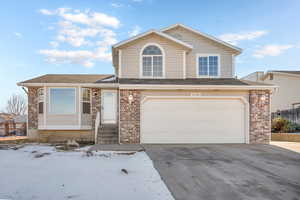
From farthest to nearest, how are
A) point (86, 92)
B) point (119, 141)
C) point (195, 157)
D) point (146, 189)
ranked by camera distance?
point (86, 92), point (119, 141), point (195, 157), point (146, 189)

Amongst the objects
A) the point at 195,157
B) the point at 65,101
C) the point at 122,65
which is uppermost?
the point at 122,65

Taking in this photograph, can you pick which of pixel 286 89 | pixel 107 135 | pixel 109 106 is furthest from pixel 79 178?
pixel 286 89

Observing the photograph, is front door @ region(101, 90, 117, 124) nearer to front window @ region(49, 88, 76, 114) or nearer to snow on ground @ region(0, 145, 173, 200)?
front window @ region(49, 88, 76, 114)

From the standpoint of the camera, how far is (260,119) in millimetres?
8273

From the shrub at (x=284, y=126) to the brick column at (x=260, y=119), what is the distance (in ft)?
11.2

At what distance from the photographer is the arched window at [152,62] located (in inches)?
361

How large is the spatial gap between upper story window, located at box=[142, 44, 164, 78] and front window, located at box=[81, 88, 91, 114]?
3.64 m

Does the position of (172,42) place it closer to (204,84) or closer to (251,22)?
(204,84)

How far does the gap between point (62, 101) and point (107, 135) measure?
3579 millimetres

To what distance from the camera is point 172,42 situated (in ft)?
30.4

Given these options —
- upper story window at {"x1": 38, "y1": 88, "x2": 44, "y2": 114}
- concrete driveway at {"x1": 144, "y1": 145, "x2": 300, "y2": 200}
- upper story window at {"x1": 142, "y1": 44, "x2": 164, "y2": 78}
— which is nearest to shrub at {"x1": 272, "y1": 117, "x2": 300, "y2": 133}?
concrete driveway at {"x1": 144, "y1": 145, "x2": 300, "y2": 200}

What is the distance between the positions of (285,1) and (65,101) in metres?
14.2

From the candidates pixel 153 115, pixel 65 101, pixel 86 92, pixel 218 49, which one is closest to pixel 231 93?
pixel 218 49

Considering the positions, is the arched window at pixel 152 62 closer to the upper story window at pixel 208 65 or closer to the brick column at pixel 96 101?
the upper story window at pixel 208 65
